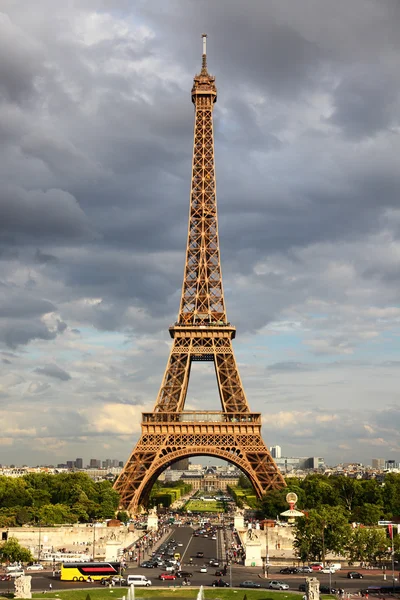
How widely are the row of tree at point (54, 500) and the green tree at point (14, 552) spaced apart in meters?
22.9

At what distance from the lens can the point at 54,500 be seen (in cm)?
14500

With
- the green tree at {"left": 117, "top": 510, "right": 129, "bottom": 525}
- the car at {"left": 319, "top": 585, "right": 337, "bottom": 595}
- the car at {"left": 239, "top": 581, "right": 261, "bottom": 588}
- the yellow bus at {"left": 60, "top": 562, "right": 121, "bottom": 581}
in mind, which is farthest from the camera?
the green tree at {"left": 117, "top": 510, "right": 129, "bottom": 525}

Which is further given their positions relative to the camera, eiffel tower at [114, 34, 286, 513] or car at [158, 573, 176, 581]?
eiffel tower at [114, 34, 286, 513]

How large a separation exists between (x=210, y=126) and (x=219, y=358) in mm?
45175

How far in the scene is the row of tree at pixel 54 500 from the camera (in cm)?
11506

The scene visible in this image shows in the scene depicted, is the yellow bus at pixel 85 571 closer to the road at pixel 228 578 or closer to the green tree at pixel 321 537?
the road at pixel 228 578

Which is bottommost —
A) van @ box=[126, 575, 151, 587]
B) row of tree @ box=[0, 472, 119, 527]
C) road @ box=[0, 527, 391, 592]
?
road @ box=[0, 527, 391, 592]

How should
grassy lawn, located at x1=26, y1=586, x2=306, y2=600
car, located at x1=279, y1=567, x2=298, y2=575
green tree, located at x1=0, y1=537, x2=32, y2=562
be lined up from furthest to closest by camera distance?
green tree, located at x1=0, y1=537, x2=32, y2=562, car, located at x1=279, y1=567, x2=298, y2=575, grassy lawn, located at x1=26, y1=586, x2=306, y2=600

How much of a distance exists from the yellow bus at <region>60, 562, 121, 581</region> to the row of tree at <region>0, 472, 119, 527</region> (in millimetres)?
32923

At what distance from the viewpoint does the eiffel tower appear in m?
120

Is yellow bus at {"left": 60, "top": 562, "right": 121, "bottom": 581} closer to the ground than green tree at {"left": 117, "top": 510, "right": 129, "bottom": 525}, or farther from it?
closer to the ground

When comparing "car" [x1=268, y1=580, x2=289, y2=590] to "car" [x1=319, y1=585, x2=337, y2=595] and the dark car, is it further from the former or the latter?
"car" [x1=319, y1=585, x2=337, y2=595]

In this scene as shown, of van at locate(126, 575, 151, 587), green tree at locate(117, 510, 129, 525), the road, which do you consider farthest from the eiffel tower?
van at locate(126, 575, 151, 587)

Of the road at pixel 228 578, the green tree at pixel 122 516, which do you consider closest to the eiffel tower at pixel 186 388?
the green tree at pixel 122 516
